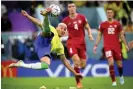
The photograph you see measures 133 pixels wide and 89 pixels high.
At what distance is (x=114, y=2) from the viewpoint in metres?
25.6

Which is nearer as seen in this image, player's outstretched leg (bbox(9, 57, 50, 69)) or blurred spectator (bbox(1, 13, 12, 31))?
player's outstretched leg (bbox(9, 57, 50, 69))

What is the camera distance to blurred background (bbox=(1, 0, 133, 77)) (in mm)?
23641

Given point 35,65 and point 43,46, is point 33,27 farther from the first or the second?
point 35,65

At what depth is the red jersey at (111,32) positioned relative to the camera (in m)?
19.8

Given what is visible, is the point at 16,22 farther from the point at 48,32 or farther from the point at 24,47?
the point at 48,32

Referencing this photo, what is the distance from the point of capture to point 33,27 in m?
25.2

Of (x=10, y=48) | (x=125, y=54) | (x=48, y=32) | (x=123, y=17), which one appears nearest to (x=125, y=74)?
(x=125, y=54)

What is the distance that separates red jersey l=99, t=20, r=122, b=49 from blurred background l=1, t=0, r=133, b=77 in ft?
12.3

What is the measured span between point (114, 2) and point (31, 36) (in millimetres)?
4024

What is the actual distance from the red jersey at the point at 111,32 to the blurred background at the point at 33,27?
3.74 meters

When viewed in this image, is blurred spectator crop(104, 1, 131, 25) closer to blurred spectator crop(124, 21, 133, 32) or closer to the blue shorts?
blurred spectator crop(124, 21, 133, 32)

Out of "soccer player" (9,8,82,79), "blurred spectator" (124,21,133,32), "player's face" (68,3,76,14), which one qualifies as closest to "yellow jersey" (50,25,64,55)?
"soccer player" (9,8,82,79)

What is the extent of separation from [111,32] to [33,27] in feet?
20.2

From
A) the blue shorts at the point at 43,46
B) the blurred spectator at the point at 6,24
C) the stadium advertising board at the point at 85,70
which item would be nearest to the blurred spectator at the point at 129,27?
the stadium advertising board at the point at 85,70
